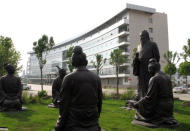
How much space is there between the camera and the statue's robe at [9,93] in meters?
9.34

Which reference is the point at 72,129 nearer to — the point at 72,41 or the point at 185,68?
the point at 185,68

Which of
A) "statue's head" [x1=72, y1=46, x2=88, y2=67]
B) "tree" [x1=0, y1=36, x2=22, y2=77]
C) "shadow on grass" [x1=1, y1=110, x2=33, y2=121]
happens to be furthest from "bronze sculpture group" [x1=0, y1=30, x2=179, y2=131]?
"tree" [x1=0, y1=36, x2=22, y2=77]

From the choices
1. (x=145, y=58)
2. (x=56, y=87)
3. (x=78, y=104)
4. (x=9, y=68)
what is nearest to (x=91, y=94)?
(x=78, y=104)

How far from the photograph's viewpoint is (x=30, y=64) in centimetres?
11775

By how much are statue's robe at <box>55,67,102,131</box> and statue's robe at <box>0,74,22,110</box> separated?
6.21 meters

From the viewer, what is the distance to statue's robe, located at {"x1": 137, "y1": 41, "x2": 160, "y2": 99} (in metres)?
8.13

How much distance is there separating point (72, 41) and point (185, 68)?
58.1 m

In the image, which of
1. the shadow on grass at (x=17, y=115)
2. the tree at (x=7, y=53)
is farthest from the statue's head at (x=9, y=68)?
the tree at (x=7, y=53)

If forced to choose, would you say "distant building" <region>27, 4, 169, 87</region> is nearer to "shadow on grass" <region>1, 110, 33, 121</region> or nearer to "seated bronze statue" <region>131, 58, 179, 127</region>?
"shadow on grass" <region>1, 110, 33, 121</region>

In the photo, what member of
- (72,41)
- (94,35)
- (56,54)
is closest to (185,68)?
(94,35)

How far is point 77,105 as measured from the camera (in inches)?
160

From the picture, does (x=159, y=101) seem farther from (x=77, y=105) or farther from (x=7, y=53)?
(x=7, y=53)

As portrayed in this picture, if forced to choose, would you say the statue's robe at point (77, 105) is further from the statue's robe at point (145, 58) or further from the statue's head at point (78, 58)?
the statue's robe at point (145, 58)

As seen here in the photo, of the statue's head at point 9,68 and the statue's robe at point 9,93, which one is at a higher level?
the statue's head at point 9,68
